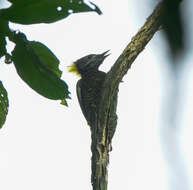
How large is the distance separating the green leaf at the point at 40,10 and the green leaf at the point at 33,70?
21 cm

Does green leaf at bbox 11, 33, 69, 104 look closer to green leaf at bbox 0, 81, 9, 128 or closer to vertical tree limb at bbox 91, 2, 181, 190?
green leaf at bbox 0, 81, 9, 128

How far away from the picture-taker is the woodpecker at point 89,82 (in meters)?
6.25

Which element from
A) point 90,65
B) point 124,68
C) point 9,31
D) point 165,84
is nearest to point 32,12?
point 9,31

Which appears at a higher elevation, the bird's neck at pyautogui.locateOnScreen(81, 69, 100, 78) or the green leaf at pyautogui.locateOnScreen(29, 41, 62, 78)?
the bird's neck at pyautogui.locateOnScreen(81, 69, 100, 78)

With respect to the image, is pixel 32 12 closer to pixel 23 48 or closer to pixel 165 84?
pixel 23 48

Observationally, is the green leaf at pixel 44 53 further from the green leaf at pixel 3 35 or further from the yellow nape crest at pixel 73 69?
the yellow nape crest at pixel 73 69

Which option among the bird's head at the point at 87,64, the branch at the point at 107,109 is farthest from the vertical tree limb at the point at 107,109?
the bird's head at the point at 87,64

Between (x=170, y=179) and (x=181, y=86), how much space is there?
117 mm

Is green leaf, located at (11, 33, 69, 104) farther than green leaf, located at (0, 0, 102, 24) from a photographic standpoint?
Yes

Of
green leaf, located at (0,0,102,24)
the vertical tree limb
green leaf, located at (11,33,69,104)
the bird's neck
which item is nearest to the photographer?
green leaf, located at (0,0,102,24)

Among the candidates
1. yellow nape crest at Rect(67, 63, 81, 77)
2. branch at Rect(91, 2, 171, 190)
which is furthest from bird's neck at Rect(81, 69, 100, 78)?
branch at Rect(91, 2, 171, 190)

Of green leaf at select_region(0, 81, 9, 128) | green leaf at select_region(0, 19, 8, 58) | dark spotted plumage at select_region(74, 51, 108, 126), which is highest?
dark spotted plumage at select_region(74, 51, 108, 126)

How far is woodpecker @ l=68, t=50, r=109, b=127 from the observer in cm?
625

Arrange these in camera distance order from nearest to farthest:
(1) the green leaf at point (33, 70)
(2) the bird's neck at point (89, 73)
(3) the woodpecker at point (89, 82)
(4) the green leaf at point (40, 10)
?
(4) the green leaf at point (40, 10), (1) the green leaf at point (33, 70), (3) the woodpecker at point (89, 82), (2) the bird's neck at point (89, 73)
